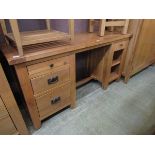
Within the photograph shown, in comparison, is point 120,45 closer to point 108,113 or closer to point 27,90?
point 108,113

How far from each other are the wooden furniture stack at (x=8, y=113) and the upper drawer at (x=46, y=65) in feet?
0.63

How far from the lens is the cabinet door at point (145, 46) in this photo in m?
1.60

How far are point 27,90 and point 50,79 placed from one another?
20 cm

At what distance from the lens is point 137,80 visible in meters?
2.04

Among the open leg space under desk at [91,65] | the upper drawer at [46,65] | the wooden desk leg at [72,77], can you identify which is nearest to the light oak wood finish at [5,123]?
the upper drawer at [46,65]

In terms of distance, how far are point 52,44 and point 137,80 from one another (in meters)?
1.58

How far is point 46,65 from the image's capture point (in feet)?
3.22

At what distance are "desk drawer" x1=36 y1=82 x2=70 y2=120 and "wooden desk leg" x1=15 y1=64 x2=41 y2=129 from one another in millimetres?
45

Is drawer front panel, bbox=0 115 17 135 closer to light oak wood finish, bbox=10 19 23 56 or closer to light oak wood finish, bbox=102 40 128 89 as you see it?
light oak wood finish, bbox=10 19 23 56

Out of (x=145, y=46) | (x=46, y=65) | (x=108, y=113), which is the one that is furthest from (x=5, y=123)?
(x=145, y=46)

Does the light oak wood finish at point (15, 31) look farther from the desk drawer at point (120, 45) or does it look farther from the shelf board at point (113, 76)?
the shelf board at point (113, 76)
